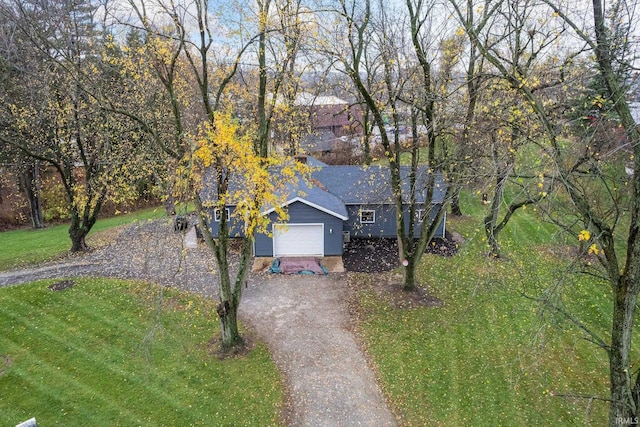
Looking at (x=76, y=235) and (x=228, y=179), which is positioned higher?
(x=228, y=179)

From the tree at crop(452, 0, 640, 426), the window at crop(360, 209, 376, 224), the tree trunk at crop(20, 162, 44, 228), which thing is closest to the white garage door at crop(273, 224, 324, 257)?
the window at crop(360, 209, 376, 224)

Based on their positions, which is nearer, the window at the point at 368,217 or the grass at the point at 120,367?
the grass at the point at 120,367

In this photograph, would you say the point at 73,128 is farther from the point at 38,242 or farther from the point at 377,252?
the point at 377,252

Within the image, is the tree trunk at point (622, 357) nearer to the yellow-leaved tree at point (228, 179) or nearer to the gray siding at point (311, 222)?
the yellow-leaved tree at point (228, 179)

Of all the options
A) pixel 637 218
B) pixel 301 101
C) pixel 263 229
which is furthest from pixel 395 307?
pixel 301 101

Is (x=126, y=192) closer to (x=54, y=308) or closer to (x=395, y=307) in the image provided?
(x=54, y=308)

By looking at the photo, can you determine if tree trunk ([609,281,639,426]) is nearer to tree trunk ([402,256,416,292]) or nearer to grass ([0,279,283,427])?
grass ([0,279,283,427])

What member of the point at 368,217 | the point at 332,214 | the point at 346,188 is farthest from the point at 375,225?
the point at 332,214

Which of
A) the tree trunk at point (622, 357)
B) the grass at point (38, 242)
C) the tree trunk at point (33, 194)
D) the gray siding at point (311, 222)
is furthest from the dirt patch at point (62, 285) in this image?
the tree trunk at point (622, 357)
